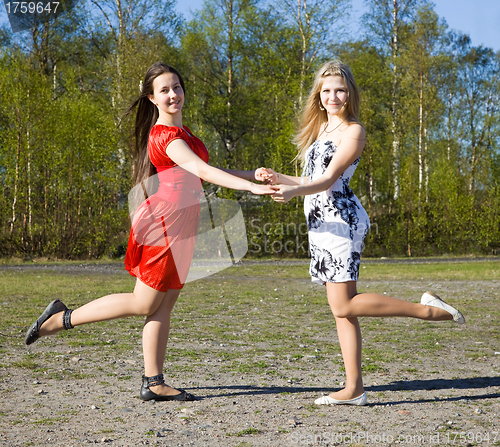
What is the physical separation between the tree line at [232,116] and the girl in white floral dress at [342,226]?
15269 mm

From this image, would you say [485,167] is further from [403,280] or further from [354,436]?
[354,436]

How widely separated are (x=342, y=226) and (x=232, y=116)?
23757mm

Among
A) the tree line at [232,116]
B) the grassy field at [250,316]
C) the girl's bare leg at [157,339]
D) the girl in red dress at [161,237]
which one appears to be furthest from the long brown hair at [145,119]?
the tree line at [232,116]

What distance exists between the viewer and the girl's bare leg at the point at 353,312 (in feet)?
12.1

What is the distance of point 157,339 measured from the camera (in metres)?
3.85

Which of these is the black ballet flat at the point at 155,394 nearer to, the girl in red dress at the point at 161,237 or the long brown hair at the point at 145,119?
the girl in red dress at the point at 161,237

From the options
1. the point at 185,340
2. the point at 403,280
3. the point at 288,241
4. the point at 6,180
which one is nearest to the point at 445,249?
the point at 288,241

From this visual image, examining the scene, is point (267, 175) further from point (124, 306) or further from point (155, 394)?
point (155, 394)

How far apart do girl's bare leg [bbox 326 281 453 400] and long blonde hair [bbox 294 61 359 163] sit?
3.35 feet

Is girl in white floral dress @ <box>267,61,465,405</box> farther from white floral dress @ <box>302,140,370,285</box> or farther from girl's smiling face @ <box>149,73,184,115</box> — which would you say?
girl's smiling face @ <box>149,73,184,115</box>

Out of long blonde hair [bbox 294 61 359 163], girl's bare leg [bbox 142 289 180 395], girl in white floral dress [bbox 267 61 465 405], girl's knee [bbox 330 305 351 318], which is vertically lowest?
girl's bare leg [bbox 142 289 180 395]

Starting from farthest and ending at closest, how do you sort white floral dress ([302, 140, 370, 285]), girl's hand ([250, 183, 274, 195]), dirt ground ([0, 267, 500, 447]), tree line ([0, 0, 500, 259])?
tree line ([0, 0, 500, 259]) < white floral dress ([302, 140, 370, 285]) < girl's hand ([250, 183, 274, 195]) < dirt ground ([0, 267, 500, 447])

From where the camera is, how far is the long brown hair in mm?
3928

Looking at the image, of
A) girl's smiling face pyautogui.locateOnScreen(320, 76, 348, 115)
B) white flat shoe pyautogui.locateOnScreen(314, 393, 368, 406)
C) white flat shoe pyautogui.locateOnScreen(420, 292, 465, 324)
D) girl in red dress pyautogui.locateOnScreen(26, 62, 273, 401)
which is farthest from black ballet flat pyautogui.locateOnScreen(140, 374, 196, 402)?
girl's smiling face pyautogui.locateOnScreen(320, 76, 348, 115)
